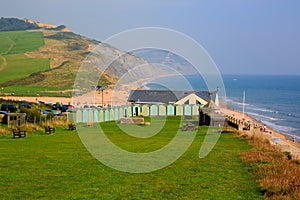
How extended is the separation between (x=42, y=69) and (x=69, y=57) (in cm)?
3535

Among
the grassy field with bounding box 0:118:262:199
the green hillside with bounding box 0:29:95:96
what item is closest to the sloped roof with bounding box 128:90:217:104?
the green hillside with bounding box 0:29:95:96

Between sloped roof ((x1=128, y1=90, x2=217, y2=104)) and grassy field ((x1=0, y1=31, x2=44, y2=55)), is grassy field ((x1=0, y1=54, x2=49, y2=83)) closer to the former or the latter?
grassy field ((x1=0, y1=31, x2=44, y2=55))

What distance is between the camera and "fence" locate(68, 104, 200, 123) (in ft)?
139

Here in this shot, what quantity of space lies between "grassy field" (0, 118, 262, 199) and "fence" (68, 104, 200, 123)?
19.4 meters

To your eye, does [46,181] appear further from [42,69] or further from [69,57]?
[69,57]

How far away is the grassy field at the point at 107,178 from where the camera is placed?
13.0 m

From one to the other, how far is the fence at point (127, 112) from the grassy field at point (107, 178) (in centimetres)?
1936

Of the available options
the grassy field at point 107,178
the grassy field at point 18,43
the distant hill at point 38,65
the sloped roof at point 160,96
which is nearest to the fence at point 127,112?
the sloped roof at point 160,96

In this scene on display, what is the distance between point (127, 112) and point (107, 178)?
114ft

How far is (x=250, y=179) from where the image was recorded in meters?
15.6

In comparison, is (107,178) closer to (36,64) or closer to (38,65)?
(38,65)

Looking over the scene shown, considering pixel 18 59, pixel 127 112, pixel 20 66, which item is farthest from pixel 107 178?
pixel 18 59

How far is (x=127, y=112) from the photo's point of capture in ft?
163

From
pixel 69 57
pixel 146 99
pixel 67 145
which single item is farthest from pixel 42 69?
pixel 67 145
